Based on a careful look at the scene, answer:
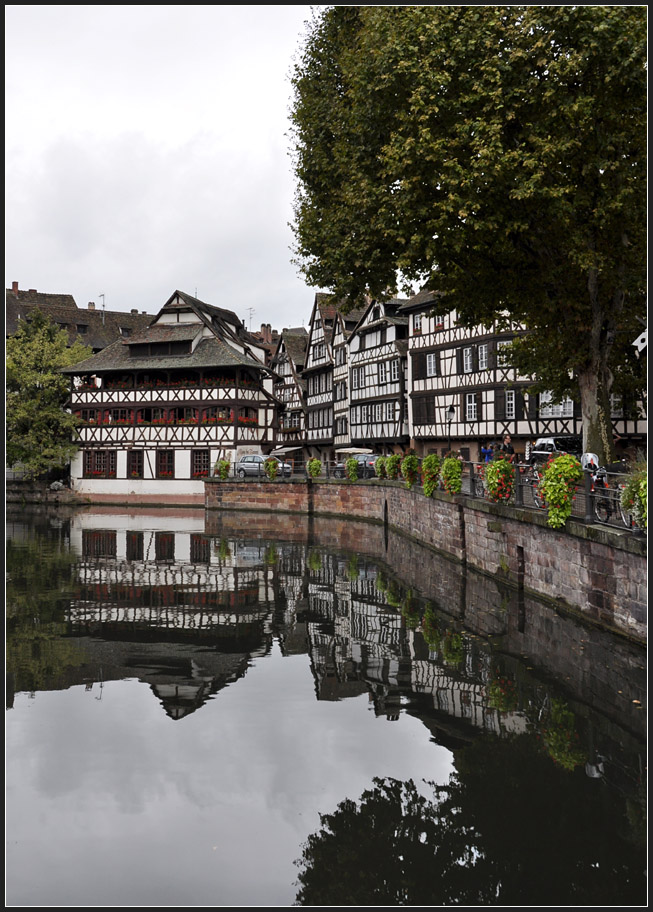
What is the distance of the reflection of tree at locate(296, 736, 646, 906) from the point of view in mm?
5949

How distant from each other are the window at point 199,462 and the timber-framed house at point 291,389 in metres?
12.8

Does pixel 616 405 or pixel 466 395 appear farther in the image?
pixel 466 395

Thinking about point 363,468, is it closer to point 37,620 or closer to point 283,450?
point 283,450

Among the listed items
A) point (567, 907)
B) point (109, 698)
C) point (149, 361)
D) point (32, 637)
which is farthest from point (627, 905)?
point (149, 361)

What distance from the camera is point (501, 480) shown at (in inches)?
758

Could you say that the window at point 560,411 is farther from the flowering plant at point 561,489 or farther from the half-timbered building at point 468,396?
the flowering plant at point 561,489

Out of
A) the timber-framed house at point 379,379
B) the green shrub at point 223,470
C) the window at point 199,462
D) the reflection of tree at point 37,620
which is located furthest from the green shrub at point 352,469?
the reflection of tree at point 37,620

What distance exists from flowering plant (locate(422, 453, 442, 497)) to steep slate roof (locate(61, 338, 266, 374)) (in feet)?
93.4

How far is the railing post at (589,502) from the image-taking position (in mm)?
14148

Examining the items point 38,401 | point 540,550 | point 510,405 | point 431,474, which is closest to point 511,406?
point 510,405

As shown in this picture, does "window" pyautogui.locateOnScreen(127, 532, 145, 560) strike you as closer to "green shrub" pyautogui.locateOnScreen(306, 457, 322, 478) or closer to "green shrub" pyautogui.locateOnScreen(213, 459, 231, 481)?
"green shrub" pyautogui.locateOnScreen(306, 457, 322, 478)

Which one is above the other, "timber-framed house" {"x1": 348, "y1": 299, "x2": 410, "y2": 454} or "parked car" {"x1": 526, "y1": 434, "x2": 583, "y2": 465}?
"timber-framed house" {"x1": 348, "y1": 299, "x2": 410, "y2": 454}

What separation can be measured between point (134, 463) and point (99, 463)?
10.2 ft

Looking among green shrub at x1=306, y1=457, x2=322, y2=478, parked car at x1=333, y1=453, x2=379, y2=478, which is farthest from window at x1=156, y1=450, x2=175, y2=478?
parked car at x1=333, y1=453, x2=379, y2=478
